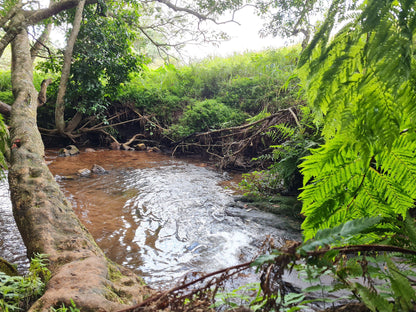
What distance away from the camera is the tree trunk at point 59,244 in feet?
4.76

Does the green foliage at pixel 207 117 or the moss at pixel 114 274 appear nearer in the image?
the moss at pixel 114 274

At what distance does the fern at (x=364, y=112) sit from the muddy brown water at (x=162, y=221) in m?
1.15

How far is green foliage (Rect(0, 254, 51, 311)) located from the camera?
4.76ft

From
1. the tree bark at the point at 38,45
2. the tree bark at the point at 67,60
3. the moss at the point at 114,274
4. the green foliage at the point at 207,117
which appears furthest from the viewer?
the tree bark at the point at 38,45

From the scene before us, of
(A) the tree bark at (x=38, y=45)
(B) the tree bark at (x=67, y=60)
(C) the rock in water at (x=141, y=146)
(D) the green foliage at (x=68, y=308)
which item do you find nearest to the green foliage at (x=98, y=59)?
(B) the tree bark at (x=67, y=60)

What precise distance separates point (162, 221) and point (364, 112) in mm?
3630

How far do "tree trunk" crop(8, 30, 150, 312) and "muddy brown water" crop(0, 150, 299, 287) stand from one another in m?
0.54

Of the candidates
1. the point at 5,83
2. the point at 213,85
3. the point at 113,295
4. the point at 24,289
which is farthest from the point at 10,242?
the point at 5,83

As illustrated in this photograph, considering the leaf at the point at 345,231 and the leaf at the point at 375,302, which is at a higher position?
the leaf at the point at 345,231

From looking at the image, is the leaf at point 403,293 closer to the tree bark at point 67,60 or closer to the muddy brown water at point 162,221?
the muddy brown water at point 162,221

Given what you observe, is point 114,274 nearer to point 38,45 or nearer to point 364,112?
point 364,112

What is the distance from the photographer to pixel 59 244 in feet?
6.68

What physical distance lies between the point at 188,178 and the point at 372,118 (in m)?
5.69

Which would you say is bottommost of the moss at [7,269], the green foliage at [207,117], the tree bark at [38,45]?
the moss at [7,269]
